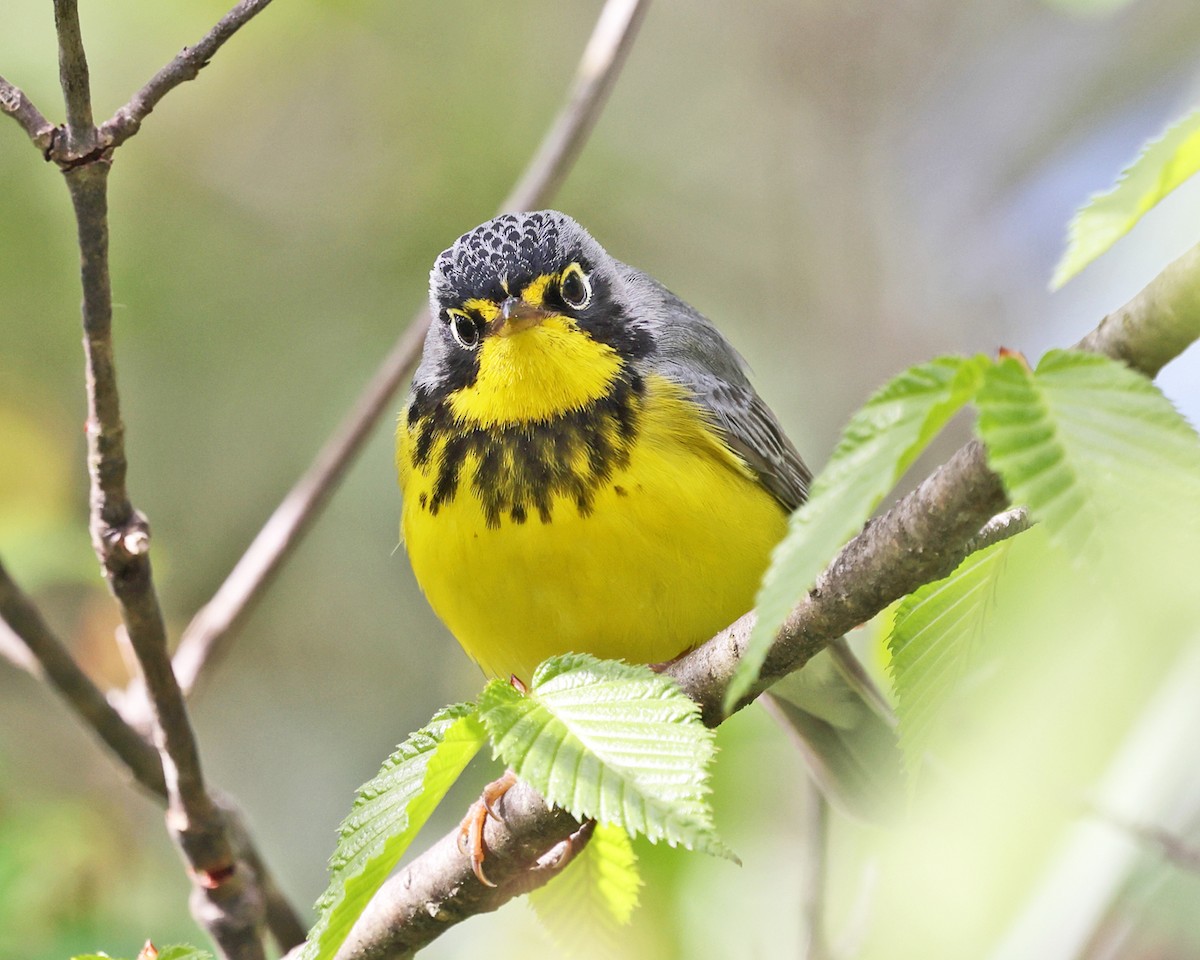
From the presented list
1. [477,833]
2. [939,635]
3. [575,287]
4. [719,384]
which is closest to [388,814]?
[477,833]

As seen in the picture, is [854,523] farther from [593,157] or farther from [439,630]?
[593,157]

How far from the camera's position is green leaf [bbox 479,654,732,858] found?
2.12 meters

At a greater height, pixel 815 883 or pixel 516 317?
pixel 516 317

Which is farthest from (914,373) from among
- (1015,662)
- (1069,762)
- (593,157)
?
(593,157)

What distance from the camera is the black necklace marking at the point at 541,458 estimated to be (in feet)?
13.0

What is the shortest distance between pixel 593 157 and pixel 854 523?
7957 mm

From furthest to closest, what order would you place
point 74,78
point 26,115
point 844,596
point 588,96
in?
1. point 588,96
2. point 26,115
3. point 74,78
4. point 844,596

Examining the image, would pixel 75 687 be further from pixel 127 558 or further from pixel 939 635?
pixel 939 635

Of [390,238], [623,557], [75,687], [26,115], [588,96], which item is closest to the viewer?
[26,115]

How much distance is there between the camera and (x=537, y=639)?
4215 mm

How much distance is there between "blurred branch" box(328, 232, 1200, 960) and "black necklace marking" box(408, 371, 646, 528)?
1050 mm

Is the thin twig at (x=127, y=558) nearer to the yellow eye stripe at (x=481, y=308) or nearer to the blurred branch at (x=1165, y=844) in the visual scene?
the yellow eye stripe at (x=481, y=308)

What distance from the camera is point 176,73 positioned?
8.60ft

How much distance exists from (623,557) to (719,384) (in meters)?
0.97
